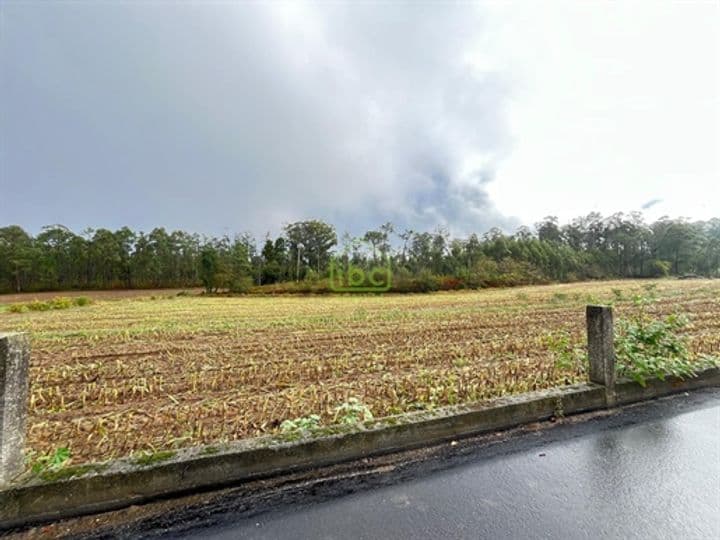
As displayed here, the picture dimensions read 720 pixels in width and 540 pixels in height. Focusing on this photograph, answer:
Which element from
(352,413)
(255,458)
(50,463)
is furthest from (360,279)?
(255,458)

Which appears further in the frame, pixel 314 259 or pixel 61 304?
pixel 314 259

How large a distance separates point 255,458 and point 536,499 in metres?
1.60

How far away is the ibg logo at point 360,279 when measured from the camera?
3509 centimetres

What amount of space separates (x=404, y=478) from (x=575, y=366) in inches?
133

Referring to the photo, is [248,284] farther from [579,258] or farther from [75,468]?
[579,258]

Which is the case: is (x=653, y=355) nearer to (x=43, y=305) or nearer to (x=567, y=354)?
(x=567, y=354)

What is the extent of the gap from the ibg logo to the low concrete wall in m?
31.0

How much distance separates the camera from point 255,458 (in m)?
1.90

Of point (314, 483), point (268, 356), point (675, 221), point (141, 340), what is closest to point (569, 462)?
point (314, 483)

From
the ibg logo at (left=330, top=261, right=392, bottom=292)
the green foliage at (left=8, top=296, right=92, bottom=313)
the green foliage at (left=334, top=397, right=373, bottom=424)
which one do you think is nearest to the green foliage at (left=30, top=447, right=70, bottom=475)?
the green foliage at (left=334, top=397, right=373, bottom=424)

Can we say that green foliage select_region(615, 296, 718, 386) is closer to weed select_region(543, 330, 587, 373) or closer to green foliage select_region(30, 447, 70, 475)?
weed select_region(543, 330, 587, 373)

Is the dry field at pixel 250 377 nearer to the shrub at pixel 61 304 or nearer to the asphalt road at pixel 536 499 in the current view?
the asphalt road at pixel 536 499

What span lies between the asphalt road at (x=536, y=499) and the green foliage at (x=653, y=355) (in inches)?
31.6

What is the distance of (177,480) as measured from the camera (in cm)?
177
